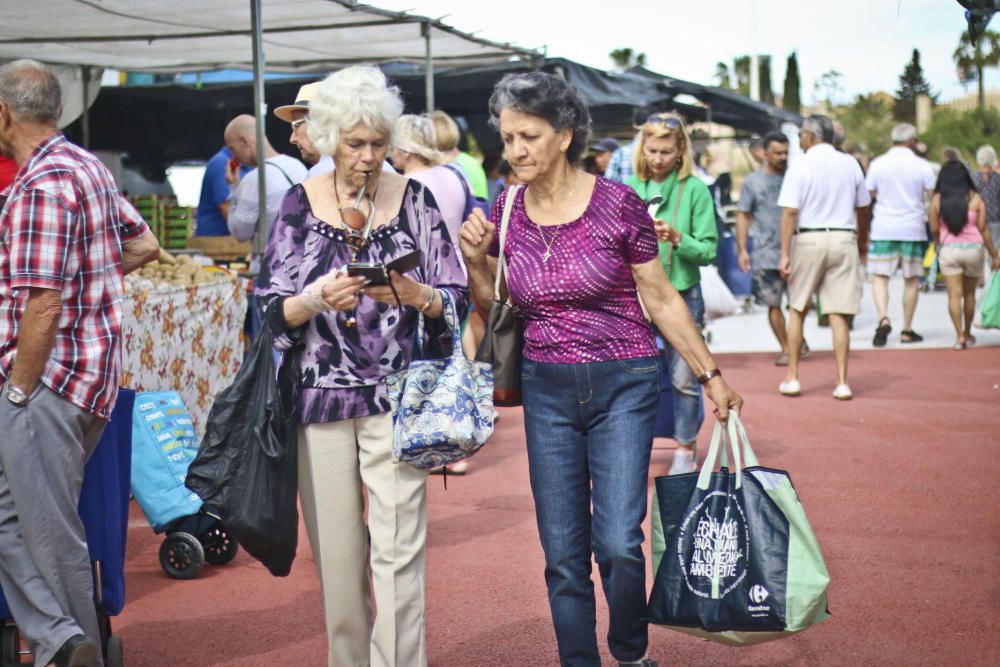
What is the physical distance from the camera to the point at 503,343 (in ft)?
12.8

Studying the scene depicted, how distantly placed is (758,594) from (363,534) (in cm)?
126

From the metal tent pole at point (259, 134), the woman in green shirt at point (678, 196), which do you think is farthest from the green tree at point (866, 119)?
the woman in green shirt at point (678, 196)

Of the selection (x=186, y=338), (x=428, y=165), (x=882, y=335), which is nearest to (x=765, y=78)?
(x=882, y=335)

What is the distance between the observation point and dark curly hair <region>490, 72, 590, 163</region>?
3.80 m

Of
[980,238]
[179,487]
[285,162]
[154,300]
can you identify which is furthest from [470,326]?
[980,238]

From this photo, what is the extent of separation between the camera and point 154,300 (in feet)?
23.6

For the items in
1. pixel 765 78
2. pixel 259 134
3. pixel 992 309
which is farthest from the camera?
pixel 765 78

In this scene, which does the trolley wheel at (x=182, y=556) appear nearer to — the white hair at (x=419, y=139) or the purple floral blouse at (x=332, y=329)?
the purple floral blouse at (x=332, y=329)

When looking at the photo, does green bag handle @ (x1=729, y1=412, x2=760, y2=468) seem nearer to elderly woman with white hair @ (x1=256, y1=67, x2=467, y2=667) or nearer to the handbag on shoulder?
the handbag on shoulder

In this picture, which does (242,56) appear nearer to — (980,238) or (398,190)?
(980,238)

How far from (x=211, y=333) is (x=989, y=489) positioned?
193 inches

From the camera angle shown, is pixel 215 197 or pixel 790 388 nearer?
pixel 215 197

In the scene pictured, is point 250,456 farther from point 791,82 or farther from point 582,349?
point 791,82

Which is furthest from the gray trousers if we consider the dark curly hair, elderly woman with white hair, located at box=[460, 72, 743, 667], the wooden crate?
the wooden crate
